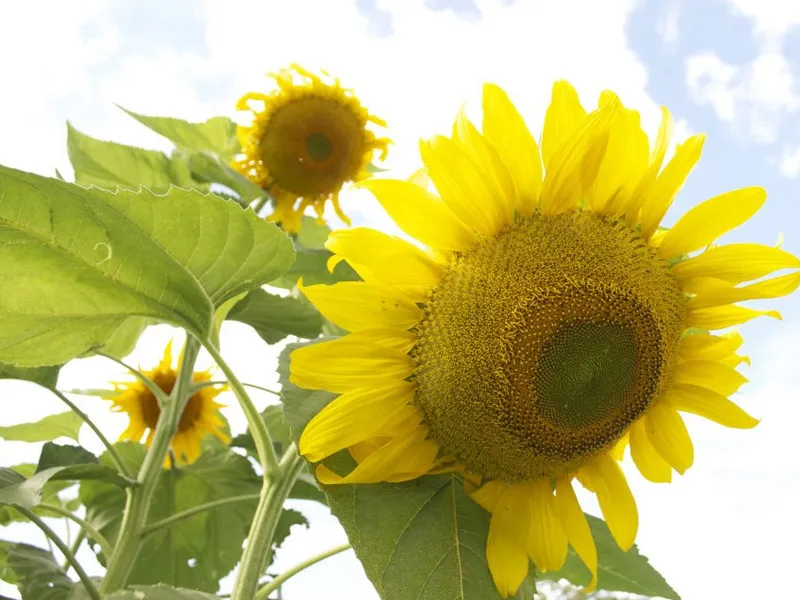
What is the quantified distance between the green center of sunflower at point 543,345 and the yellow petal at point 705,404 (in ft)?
0.24

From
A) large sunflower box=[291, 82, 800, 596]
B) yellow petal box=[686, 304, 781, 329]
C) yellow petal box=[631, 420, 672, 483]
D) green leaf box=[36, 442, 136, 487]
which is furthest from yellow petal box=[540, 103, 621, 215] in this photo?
green leaf box=[36, 442, 136, 487]

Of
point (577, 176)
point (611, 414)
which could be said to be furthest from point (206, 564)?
point (577, 176)

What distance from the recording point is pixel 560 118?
3.09ft

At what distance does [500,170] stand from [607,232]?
0.16m

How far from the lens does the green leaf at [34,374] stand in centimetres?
162

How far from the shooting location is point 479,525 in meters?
0.97

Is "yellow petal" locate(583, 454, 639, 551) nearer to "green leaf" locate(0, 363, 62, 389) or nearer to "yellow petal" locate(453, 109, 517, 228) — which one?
"yellow petal" locate(453, 109, 517, 228)

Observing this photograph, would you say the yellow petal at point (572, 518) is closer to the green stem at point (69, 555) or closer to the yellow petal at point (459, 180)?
the yellow petal at point (459, 180)

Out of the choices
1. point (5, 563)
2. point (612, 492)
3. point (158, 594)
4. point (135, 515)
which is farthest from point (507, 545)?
point (5, 563)

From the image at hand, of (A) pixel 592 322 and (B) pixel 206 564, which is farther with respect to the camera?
(B) pixel 206 564

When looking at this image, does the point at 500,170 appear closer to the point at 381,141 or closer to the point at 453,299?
the point at 453,299

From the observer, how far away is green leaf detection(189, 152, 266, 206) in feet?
7.17

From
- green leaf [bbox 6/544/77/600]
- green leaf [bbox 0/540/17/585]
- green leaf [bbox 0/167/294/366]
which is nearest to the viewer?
green leaf [bbox 0/167/294/366]

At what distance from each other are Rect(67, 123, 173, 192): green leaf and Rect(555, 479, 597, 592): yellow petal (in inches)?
60.7
